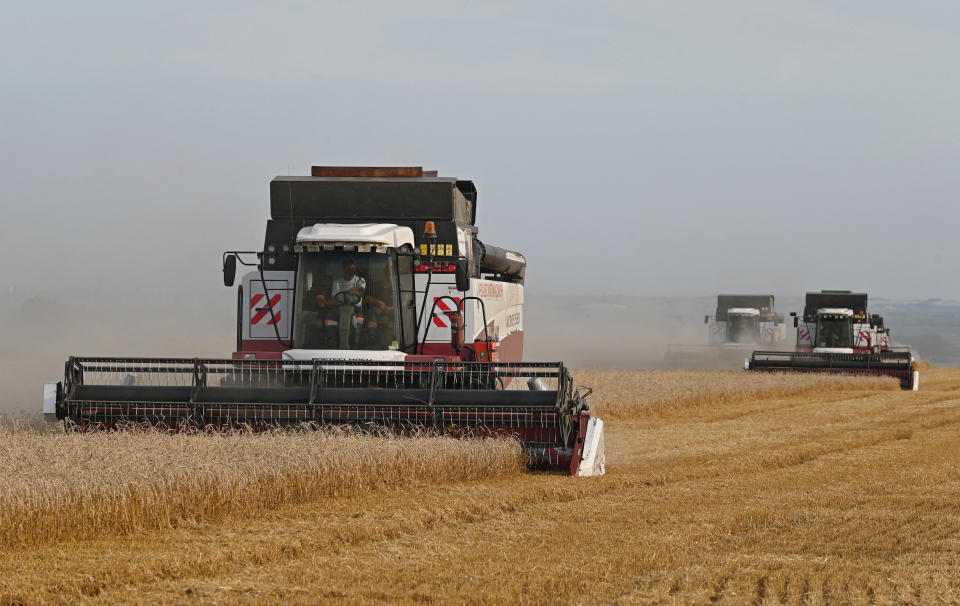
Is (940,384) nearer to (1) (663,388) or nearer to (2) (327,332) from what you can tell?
(1) (663,388)

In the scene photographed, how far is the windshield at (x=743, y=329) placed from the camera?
36906 mm

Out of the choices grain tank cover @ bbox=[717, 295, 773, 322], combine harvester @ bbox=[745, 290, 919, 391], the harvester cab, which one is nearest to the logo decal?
combine harvester @ bbox=[745, 290, 919, 391]

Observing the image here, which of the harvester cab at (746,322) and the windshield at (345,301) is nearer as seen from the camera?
the windshield at (345,301)

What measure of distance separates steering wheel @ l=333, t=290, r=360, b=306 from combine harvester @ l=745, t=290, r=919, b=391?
15775 mm

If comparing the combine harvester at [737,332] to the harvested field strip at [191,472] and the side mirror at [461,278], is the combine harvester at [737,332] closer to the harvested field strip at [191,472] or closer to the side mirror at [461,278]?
the side mirror at [461,278]

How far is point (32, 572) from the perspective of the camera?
5.56 meters

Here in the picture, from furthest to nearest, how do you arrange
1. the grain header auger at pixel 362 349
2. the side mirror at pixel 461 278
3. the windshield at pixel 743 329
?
the windshield at pixel 743 329, the side mirror at pixel 461 278, the grain header auger at pixel 362 349

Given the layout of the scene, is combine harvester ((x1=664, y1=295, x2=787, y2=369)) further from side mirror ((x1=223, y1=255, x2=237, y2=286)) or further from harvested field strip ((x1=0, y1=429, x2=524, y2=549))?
harvested field strip ((x1=0, y1=429, x2=524, y2=549))

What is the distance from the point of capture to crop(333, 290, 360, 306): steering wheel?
10.4 meters

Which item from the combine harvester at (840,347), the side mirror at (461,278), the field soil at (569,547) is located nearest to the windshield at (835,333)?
the combine harvester at (840,347)

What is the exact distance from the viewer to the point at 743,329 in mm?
37000

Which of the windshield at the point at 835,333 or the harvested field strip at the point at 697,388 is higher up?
the windshield at the point at 835,333

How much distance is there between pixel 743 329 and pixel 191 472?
104 feet

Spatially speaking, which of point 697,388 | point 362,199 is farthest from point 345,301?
point 697,388
